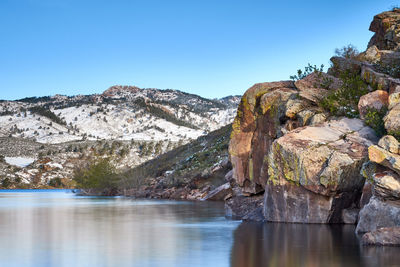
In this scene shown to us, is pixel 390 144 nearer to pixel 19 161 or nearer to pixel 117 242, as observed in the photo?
pixel 117 242

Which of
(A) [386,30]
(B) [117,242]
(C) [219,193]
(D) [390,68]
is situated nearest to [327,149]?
(D) [390,68]

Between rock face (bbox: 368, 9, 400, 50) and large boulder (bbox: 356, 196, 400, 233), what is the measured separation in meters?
22.5

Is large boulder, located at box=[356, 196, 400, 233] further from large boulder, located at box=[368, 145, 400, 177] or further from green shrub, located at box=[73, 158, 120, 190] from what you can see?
green shrub, located at box=[73, 158, 120, 190]

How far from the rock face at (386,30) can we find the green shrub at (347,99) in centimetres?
1030

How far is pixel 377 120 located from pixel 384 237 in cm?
930

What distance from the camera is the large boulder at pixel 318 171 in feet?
88.1

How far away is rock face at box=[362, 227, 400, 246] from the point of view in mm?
19984

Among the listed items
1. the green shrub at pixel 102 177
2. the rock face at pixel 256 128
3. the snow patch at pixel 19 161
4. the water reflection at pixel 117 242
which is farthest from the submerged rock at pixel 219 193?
the snow patch at pixel 19 161

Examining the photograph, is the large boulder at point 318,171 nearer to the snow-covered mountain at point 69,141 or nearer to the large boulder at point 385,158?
the large boulder at point 385,158

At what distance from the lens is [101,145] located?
160 m

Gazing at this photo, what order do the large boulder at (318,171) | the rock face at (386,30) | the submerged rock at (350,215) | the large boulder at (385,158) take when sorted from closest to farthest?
the large boulder at (385,158) < the large boulder at (318,171) < the submerged rock at (350,215) < the rock face at (386,30)

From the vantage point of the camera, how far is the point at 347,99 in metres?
32.9

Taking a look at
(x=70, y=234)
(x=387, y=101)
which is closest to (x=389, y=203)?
(x=387, y=101)

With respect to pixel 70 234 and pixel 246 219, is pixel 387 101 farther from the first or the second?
pixel 70 234
